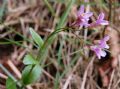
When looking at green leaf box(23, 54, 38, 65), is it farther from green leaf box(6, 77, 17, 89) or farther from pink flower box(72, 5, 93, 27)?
pink flower box(72, 5, 93, 27)

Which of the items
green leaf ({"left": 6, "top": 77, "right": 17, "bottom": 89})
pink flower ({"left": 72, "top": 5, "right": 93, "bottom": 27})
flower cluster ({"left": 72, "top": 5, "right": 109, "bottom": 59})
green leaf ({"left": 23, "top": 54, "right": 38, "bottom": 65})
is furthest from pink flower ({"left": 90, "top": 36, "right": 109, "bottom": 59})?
green leaf ({"left": 6, "top": 77, "right": 17, "bottom": 89})

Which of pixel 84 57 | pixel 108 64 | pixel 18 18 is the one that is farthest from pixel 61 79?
pixel 18 18

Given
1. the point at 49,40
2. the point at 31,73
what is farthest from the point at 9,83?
the point at 49,40

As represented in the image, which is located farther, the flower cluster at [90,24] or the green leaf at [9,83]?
the green leaf at [9,83]

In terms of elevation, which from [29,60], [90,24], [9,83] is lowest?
[9,83]

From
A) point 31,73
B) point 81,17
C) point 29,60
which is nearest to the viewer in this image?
point 81,17

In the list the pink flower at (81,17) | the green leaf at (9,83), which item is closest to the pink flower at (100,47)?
the pink flower at (81,17)

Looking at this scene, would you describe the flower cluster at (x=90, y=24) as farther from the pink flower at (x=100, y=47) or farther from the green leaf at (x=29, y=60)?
the green leaf at (x=29, y=60)

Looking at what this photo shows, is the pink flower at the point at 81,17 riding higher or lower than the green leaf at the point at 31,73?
higher

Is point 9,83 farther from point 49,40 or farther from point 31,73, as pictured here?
point 49,40

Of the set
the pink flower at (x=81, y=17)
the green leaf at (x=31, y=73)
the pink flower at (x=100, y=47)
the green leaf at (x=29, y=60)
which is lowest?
the green leaf at (x=31, y=73)

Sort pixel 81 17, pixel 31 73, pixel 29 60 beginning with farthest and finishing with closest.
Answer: pixel 31 73
pixel 29 60
pixel 81 17

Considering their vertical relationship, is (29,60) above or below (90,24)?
below
